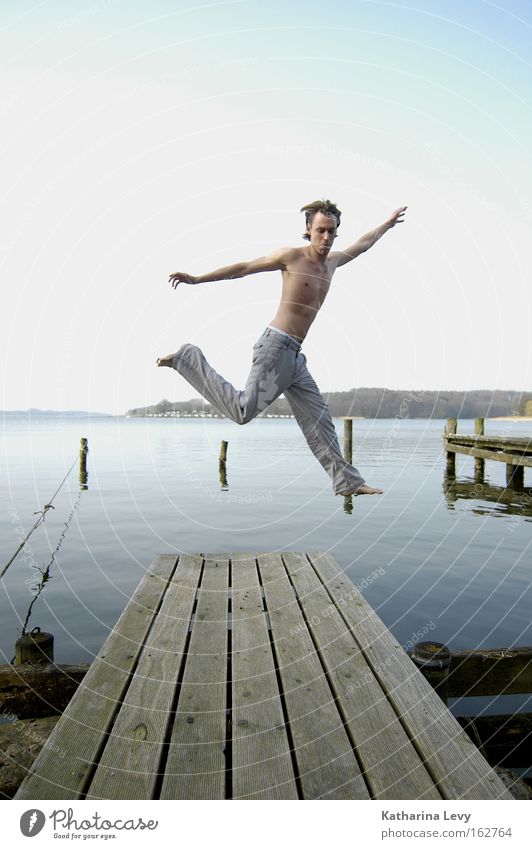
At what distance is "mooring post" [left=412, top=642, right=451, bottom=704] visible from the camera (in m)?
5.43

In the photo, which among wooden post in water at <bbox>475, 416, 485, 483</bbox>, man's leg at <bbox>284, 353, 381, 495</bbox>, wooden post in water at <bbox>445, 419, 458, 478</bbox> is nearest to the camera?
man's leg at <bbox>284, 353, 381, 495</bbox>

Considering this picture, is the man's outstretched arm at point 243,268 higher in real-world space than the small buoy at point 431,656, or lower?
higher

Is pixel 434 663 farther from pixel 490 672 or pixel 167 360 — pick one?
pixel 167 360

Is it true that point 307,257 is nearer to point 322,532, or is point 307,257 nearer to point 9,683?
point 9,683

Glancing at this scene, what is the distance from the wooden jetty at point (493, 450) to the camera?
21.5m

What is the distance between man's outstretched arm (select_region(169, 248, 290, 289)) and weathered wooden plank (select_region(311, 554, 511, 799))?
9.80 ft

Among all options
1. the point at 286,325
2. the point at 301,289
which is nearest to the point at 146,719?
the point at 286,325

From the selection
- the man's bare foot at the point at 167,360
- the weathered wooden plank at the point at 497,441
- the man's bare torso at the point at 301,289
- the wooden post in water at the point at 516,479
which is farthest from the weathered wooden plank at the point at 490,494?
the man's bare foot at the point at 167,360

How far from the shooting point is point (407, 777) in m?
3.44

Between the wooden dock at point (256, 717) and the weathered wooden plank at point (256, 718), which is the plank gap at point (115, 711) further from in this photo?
the weathered wooden plank at point (256, 718)

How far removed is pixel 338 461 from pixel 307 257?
1.65 meters

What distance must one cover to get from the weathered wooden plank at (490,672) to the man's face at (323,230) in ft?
13.7

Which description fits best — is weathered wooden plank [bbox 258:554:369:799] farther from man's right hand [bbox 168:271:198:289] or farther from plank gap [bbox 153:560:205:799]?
man's right hand [bbox 168:271:198:289]

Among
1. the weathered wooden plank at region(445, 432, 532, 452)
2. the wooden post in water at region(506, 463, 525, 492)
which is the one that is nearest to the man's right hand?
the weathered wooden plank at region(445, 432, 532, 452)
